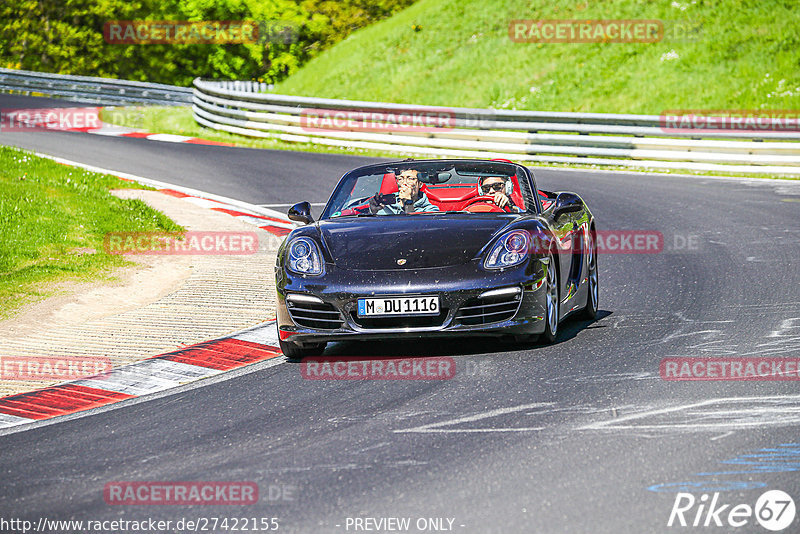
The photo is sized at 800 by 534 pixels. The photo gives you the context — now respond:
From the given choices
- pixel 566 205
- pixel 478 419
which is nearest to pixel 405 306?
pixel 478 419

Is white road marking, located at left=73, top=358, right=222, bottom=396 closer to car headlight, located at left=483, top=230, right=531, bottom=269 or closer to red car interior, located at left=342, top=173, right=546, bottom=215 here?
red car interior, located at left=342, top=173, right=546, bottom=215

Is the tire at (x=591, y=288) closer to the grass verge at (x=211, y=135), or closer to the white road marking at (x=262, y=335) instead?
the white road marking at (x=262, y=335)

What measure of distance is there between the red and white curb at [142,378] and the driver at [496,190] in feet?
6.26

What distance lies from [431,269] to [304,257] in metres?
0.94

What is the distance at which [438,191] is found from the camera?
9219 mm

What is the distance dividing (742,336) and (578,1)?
30330mm

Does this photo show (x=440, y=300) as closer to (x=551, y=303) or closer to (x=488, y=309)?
(x=488, y=309)

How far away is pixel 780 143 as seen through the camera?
20.4 m

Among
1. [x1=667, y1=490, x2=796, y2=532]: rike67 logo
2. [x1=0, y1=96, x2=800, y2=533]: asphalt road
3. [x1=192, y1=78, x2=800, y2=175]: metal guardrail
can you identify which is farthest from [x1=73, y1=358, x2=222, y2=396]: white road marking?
[x1=192, y1=78, x2=800, y2=175]: metal guardrail

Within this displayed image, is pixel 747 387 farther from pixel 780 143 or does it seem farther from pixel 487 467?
pixel 780 143

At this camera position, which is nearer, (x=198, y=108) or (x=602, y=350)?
(x=602, y=350)

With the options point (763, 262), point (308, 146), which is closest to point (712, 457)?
Answer: point (763, 262)

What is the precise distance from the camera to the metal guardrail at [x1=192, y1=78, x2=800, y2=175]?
20.7m

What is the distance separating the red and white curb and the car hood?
3.12 ft
